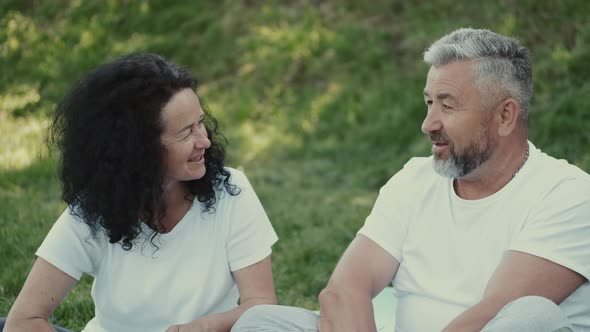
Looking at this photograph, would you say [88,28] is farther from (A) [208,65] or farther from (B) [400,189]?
(B) [400,189]

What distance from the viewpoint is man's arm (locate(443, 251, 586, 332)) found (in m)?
3.26

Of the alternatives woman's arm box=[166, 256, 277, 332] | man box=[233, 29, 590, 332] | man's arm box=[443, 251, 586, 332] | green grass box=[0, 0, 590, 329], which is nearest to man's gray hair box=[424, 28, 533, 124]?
man box=[233, 29, 590, 332]

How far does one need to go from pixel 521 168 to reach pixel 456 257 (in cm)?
40

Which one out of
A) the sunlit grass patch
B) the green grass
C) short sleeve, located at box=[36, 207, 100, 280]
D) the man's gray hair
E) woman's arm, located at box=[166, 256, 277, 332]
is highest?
the man's gray hair

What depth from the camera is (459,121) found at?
361cm

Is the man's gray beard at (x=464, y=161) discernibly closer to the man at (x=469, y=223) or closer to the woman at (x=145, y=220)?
the man at (x=469, y=223)

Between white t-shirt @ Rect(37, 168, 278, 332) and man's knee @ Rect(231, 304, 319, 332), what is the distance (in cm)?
29

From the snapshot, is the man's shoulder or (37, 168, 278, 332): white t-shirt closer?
the man's shoulder

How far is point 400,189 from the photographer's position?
377 centimetres

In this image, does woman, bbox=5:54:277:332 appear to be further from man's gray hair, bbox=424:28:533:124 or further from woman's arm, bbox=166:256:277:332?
man's gray hair, bbox=424:28:533:124

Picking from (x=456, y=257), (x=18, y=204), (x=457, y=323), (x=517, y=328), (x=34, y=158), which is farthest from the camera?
(x=34, y=158)

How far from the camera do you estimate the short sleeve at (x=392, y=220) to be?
3.71 m

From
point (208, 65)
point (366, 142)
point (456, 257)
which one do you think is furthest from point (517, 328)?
point (208, 65)

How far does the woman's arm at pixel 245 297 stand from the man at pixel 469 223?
0.15m
